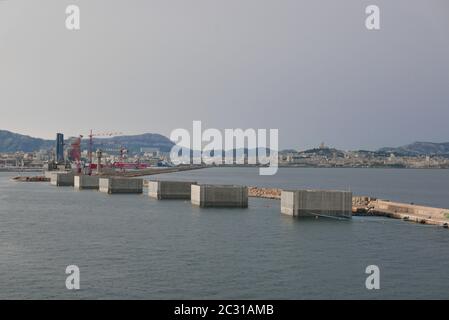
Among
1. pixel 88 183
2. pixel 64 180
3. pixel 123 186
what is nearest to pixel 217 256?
pixel 123 186

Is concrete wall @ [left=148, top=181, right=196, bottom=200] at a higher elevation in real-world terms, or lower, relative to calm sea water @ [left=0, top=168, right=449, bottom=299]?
higher

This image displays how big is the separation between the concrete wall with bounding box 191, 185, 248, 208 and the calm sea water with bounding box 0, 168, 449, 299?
25.1 ft

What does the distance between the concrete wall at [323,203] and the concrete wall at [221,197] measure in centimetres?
1311

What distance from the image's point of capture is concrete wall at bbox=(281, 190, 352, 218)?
172 feet

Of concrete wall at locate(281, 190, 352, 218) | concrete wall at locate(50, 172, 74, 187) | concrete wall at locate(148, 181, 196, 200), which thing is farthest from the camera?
concrete wall at locate(50, 172, 74, 187)

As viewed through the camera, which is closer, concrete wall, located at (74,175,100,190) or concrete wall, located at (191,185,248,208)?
concrete wall, located at (191,185,248,208)

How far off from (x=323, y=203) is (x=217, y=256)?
20.3m

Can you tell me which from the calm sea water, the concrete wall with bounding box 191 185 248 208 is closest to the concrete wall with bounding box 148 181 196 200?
the concrete wall with bounding box 191 185 248 208

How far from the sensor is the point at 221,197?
64875 millimetres

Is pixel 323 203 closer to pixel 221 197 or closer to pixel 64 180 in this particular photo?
pixel 221 197

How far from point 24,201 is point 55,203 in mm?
5789

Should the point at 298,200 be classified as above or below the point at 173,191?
above

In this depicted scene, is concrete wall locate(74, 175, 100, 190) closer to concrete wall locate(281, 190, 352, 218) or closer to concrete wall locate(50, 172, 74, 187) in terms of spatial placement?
concrete wall locate(50, 172, 74, 187)
